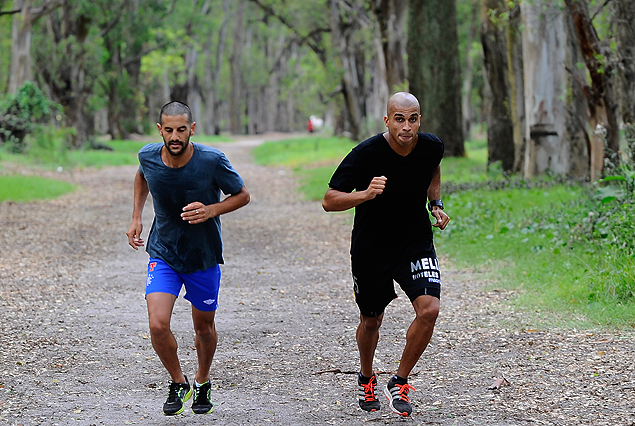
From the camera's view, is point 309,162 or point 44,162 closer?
point 44,162

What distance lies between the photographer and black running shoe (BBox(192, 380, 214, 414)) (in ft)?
16.4

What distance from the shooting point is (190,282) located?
16.3 feet

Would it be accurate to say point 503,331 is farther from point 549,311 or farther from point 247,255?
point 247,255

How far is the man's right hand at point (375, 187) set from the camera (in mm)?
4573

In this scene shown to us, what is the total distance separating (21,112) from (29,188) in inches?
318

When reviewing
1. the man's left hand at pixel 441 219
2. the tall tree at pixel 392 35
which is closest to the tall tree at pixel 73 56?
the tall tree at pixel 392 35

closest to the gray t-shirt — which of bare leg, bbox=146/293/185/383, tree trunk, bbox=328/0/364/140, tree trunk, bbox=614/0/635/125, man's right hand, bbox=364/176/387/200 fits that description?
bare leg, bbox=146/293/185/383

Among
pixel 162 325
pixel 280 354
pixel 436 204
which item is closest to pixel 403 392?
pixel 436 204

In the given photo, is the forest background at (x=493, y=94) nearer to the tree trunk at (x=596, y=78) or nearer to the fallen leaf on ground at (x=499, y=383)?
the tree trunk at (x=596, y=78)

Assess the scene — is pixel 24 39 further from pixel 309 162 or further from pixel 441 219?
pixel 441 219

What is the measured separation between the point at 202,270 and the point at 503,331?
122 inches

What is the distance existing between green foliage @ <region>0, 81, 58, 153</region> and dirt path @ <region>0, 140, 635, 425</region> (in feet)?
51.5

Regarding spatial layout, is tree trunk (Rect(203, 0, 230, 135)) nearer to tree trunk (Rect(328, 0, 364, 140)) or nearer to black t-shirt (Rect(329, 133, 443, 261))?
tree trunk (Rect(328, 0, 364, 140))

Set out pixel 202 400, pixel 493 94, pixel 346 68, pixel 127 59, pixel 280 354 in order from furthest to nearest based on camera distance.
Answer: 1. pixel 127 59
2. pixel 346 68
3. pixel 493 94
4. pixel 280 354
5. pixel 202 400
